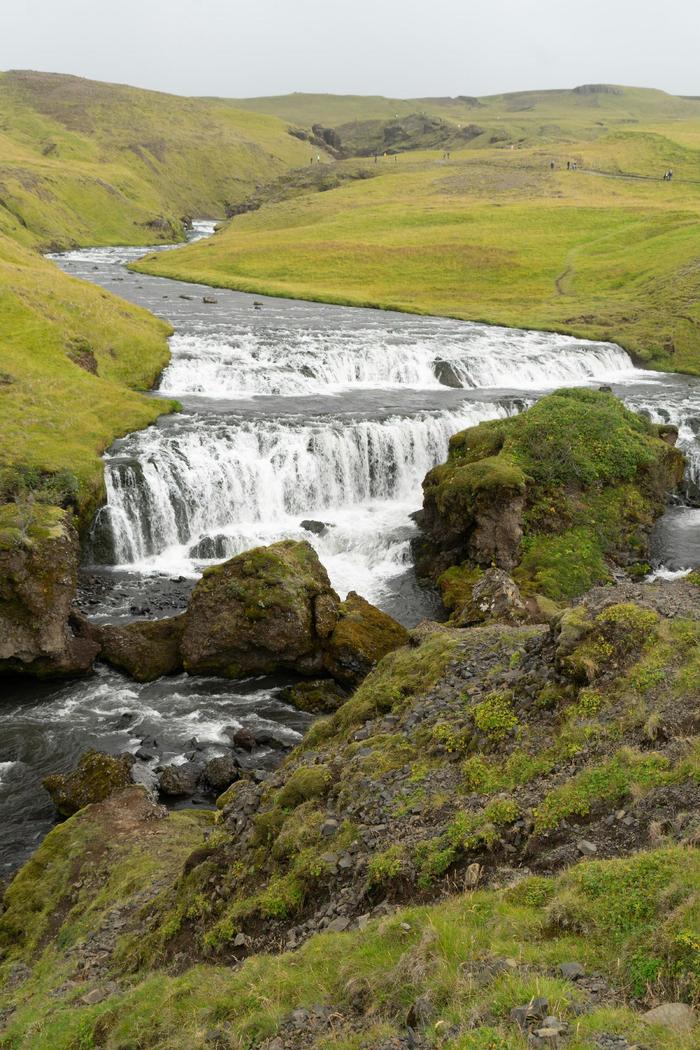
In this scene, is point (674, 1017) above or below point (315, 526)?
above

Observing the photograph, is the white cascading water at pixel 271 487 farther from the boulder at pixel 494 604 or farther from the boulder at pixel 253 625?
the boulder at pixel 494 604

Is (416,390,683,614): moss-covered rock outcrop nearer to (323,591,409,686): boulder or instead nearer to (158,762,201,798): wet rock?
(323,591,409,686): boulder

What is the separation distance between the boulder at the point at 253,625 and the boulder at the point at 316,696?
2.98 ft

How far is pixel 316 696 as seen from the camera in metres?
25.8

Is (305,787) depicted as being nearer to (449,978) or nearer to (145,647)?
(449,978)

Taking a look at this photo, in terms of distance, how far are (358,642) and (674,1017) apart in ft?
64.4

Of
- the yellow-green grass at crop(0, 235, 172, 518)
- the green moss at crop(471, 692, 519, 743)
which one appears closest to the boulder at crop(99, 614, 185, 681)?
the yellow-green grass at crop(0, 235, 172, 518)

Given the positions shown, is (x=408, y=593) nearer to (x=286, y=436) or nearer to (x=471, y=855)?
(x=286, y=436)

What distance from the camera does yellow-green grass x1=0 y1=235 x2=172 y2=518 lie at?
35250 mm

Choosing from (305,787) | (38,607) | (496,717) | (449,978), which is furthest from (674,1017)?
(38,607)

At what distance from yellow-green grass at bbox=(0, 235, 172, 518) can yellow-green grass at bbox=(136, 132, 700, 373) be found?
33223mm

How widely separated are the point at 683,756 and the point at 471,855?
10.1 ft

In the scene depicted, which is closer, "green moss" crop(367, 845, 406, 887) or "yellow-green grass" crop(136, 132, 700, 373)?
"green moss" crop(367, 845, 406, 887)

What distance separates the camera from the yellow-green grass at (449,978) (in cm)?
757
